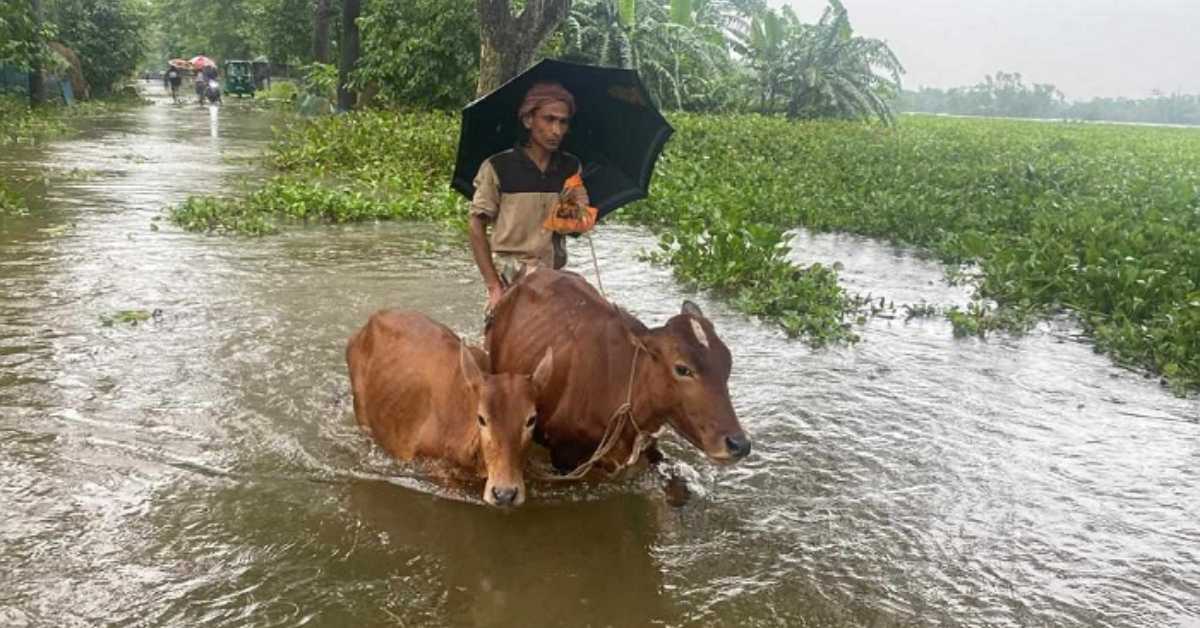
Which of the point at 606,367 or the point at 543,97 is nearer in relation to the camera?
the point at 606,367

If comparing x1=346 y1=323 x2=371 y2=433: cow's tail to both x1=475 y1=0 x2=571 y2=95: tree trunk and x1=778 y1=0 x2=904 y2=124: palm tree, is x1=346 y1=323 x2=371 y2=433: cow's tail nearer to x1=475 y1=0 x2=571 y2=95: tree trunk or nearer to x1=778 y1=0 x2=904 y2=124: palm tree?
x1=475 y1=0 x2=571 y2=95: tree trunk

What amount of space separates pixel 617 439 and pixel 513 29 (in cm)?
915

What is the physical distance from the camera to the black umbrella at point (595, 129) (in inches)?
216

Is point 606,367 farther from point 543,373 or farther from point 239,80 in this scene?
point 239,80

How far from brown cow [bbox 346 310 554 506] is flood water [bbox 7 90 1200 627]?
259mm

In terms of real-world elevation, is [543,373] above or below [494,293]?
below

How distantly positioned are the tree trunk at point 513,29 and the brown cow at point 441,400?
26.0 ft

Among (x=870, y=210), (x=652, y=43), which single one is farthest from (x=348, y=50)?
(x=870, y=210)

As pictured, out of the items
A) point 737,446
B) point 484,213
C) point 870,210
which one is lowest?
point 737,446

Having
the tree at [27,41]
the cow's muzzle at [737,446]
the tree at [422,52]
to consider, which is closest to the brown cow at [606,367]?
the cow's muzzle at [737,446]

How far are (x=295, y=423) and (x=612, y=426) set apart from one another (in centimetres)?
230

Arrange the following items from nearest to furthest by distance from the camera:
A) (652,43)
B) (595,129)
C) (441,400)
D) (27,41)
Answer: (441,400) < (595,129) < (27,41) < (652,43)

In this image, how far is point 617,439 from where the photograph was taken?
15.5 feet

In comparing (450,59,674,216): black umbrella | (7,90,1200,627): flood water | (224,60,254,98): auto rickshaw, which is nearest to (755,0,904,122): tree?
(7,90,1200,627): flood water
